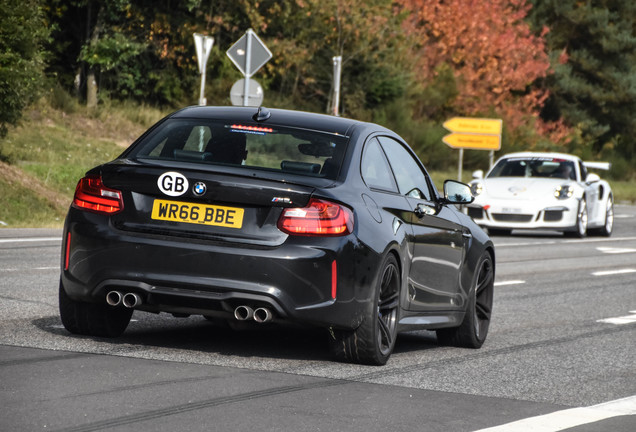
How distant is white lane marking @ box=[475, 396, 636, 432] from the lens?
5.88 metres

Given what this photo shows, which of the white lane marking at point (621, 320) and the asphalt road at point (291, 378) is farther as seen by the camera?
the white lane marking at point (621, 320)

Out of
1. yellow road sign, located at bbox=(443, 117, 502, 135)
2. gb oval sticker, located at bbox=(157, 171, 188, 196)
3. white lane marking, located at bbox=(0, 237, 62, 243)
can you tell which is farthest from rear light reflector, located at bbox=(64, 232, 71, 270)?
yellow road sign, located at bbox=(443, 117, 502, 135)

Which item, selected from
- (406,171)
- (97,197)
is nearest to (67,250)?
(97,197)

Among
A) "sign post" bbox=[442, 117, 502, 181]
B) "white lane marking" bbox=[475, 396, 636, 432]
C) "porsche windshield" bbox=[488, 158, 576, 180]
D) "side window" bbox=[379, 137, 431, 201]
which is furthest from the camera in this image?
"sign post" bbox=[442, 117, 502, 181]

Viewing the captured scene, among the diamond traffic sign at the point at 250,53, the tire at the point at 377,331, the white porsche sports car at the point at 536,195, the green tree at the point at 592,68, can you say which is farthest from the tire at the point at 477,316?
the green tree at the point at 592,68

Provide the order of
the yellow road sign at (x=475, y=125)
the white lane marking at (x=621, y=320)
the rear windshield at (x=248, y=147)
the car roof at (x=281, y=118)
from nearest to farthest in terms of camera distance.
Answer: the rear windshield at (x=248, y=147) → the car roof at (x=281, y=118) → the white lane marking at (x=621, y=320) → the yellow road sign at (x=475, y=125)

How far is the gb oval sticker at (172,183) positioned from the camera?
7.19 meters

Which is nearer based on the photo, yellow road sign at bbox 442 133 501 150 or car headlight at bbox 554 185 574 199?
car headlight at bbox 554 185 574 199

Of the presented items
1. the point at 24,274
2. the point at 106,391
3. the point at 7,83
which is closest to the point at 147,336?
the point at 106,391

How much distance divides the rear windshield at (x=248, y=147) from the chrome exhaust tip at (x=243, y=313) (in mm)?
870

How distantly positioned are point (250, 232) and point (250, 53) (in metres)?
14.6

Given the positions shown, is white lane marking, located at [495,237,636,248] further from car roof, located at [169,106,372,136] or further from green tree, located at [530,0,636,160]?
green tree, located at [530,0,636,160]

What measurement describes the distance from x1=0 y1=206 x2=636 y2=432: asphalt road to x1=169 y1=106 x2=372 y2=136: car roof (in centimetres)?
137

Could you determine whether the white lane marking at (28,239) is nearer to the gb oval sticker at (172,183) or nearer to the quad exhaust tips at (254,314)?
the gb oval sticker at (172,183)
